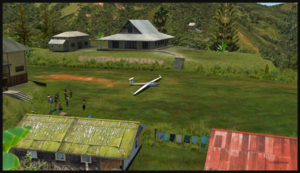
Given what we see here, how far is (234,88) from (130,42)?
40.5 m

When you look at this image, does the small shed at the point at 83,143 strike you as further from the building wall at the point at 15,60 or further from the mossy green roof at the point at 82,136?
the building wall at the point at 15,60

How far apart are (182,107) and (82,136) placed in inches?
716

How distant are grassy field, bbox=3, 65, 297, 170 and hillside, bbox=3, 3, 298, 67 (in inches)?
2918

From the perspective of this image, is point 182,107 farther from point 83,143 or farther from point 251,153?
point 251,153

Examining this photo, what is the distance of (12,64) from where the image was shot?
44.6 meters

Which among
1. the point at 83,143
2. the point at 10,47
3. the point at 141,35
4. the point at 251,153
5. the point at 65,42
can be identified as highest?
the point at 141,35

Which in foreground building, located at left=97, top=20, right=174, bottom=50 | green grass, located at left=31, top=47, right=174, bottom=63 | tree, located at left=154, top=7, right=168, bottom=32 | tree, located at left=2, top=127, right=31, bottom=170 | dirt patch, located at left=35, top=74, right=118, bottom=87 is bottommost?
dirt patch, located at left=35, top=74, right=118, bottom=87

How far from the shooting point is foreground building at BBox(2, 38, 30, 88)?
43.3 meters

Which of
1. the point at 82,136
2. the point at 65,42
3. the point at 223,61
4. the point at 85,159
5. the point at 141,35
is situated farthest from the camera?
the point at 65,42

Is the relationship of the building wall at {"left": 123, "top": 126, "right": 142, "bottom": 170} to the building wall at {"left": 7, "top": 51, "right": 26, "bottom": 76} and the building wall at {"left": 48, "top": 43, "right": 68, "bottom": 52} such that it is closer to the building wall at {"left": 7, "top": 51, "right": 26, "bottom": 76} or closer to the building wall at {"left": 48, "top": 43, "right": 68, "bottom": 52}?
the building wall at {"left": 7, "top": 51, "right": 26, "bottom": 76}

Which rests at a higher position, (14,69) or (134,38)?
(134,38)

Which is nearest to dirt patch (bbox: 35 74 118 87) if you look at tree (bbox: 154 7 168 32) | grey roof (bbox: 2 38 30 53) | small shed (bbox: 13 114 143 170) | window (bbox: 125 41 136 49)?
grey roof (bbox: 2 38 30 53)

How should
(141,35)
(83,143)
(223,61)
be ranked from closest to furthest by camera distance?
(83,143), (223,61), (141,35)

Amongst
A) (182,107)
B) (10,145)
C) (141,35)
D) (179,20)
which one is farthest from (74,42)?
(10,145)
